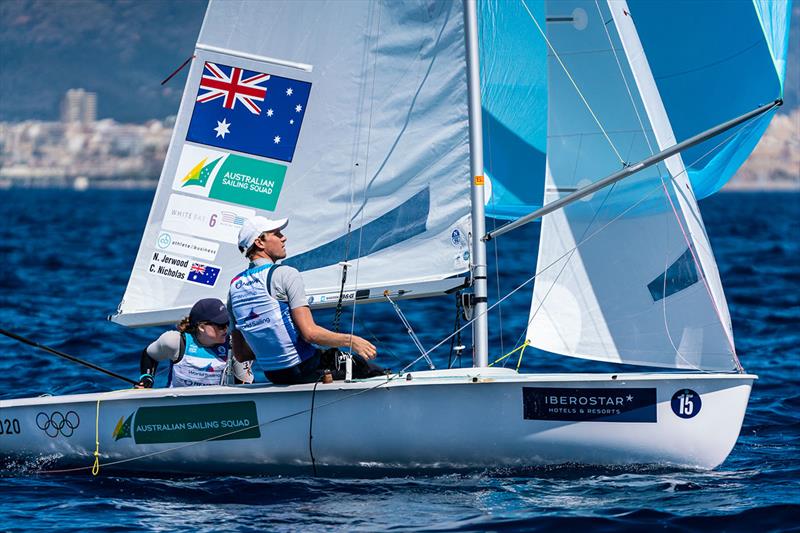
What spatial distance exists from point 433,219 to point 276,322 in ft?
4.15

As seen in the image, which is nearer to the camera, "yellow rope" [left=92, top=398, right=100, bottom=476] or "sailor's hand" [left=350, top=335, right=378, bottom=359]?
"sailor's hand" [left=350, top=335, right=378, bottom=359]

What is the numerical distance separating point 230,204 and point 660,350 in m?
2.68

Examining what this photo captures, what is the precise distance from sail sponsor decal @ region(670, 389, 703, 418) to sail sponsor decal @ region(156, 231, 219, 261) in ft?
9.35

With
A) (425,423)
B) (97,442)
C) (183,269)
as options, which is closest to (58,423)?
(97,442)

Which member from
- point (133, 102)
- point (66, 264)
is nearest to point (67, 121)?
point (133, 102)

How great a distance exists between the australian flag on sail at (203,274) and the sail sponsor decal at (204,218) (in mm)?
181

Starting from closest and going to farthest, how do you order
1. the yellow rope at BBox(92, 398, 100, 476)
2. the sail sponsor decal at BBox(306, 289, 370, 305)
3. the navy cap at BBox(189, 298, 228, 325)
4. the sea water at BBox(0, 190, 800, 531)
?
A: the sea water at BBox(0, 190, 800, 531)
the yellow rope at BBox(92, 398, 100, 476)
the navy cap at BBox(189, 298, 228, 325)
the sail sponsor decal at BBox(306, 289, 370, 305)

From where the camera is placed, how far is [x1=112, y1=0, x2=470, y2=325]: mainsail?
23.9 feet

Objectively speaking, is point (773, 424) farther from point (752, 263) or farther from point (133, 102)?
point (133, 102)

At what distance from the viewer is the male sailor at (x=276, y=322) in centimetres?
649

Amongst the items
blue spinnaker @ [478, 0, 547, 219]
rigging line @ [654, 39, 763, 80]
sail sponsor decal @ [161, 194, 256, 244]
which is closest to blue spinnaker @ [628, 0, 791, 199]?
rigging line @ [654, 39, 763, 80]

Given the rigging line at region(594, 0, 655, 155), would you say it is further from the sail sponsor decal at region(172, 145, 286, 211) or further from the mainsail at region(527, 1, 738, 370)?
the sail sponsor decal at region(172, 145, 286, 211)

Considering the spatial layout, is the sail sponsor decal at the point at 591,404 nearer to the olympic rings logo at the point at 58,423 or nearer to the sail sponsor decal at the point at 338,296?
the sail sponsor decal at the point at 338,296

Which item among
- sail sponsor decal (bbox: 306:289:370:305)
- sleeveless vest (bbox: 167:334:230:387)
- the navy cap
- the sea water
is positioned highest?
sail sponsor decal (bbox: 306:289:370:305)
